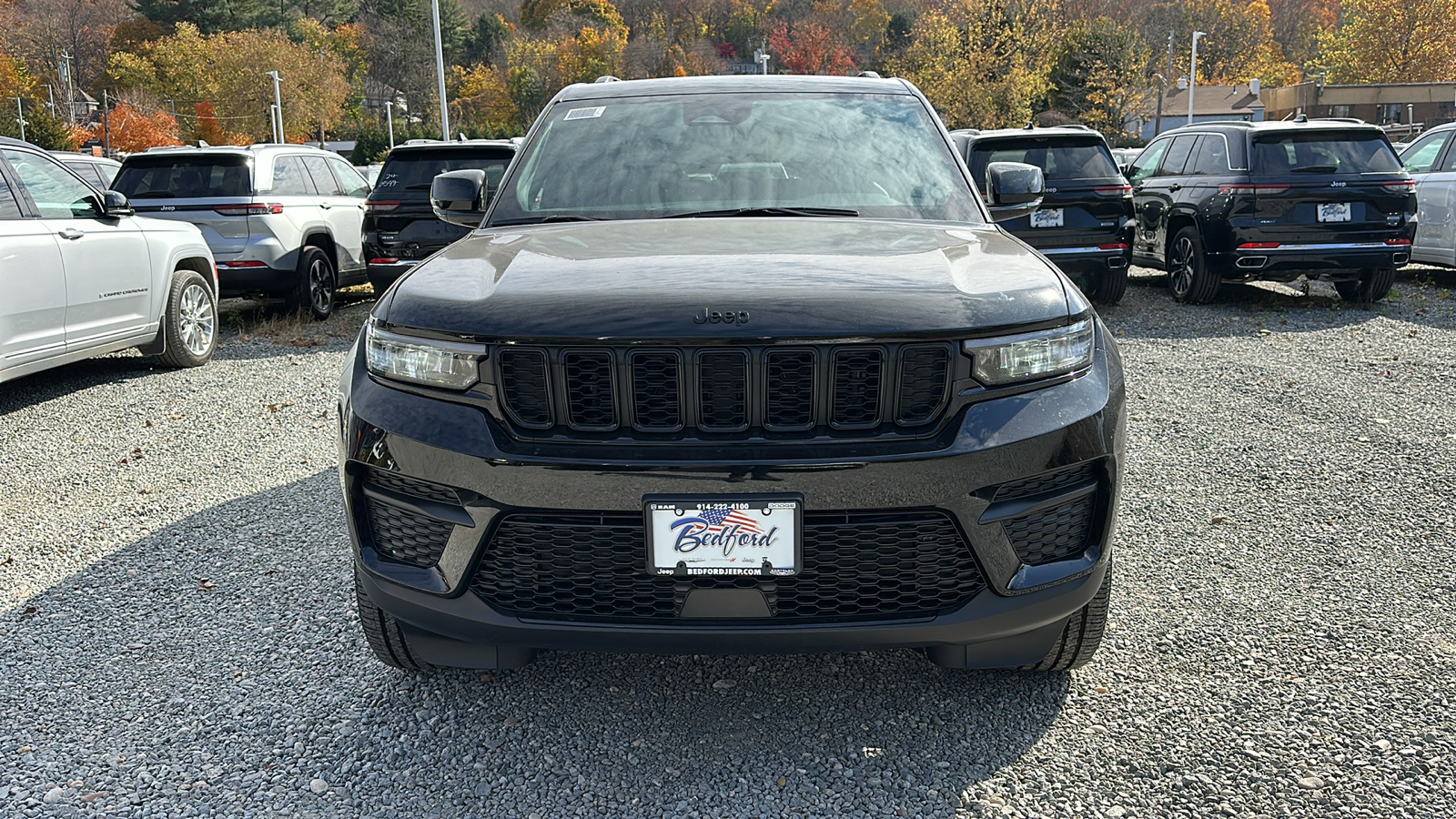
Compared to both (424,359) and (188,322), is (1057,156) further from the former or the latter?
(424,359)

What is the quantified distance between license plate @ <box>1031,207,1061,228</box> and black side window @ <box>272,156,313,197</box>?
707 centimetres

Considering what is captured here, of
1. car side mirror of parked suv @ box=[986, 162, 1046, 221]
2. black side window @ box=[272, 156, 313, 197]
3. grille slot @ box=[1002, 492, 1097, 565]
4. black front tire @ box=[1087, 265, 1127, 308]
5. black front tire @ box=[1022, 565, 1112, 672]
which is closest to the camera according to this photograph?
grille slot @ box=[1002, 492, 1097, 565]

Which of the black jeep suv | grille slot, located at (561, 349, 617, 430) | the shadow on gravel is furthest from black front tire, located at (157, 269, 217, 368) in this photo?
grille slot, located at (561, 349, 617, 430)

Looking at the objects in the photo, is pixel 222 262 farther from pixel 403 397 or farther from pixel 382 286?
pixel 403 397

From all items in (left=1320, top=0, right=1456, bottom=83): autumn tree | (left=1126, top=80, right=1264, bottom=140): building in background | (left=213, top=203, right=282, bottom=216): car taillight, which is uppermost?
(left=1320, top=0, right=1456, bottom=83): autumn tree

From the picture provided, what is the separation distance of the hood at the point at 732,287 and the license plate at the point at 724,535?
0.35m

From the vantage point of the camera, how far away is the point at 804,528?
2346 millimetres

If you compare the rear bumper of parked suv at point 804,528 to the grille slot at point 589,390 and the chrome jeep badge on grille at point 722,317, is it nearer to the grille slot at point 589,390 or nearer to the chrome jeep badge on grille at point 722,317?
the grille slot at point 589,390

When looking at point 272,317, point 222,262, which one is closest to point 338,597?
point 222,262

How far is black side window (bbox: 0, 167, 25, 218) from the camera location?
6.32m

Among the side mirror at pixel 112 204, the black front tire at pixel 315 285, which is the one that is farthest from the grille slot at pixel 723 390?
the black front tire at pixel 315 285

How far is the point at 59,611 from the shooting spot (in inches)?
147

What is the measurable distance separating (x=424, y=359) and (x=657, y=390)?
0.56 meters

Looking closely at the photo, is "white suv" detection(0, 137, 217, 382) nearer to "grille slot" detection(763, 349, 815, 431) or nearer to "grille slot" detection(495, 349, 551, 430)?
"grille slot" detection(495, 349, 551, 430)
